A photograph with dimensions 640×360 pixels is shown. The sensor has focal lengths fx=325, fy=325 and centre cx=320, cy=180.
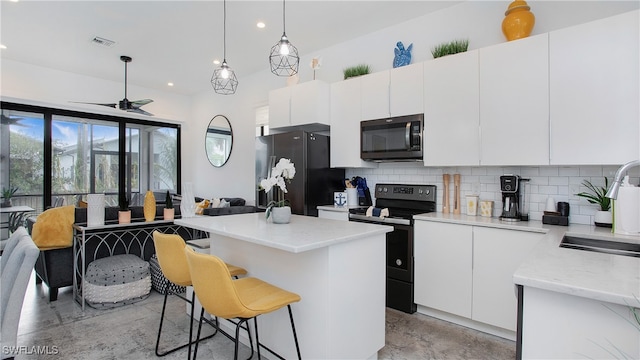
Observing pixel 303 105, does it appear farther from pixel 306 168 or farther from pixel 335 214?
pixel 335 214

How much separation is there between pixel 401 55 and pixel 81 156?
565cm

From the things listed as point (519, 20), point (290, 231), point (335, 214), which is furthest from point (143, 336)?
point (519, 20)

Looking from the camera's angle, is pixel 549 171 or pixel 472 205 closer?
pixel 549 171

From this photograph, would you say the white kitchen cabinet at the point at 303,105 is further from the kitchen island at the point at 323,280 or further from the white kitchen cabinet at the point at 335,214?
the kitchen island at the point at 323,280

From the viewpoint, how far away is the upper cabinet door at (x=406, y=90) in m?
3.06

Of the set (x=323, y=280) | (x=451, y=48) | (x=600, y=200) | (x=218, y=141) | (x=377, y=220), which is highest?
(x=451, y=48)

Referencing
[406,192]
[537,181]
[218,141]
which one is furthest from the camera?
[218,141]

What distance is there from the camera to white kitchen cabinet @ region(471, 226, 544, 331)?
2.41m

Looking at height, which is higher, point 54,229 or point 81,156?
point 81,156

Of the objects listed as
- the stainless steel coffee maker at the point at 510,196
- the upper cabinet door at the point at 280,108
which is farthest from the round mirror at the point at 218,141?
the stainless steel coffee maker at the point at 510,196

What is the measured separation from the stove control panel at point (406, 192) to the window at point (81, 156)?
4.90m

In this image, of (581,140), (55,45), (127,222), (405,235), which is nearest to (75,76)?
(55,45)

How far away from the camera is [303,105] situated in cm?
382

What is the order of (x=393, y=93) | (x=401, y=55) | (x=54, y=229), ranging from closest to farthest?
(x=54, y=229)
(x=393, y=93)
(x=401, y=55)
